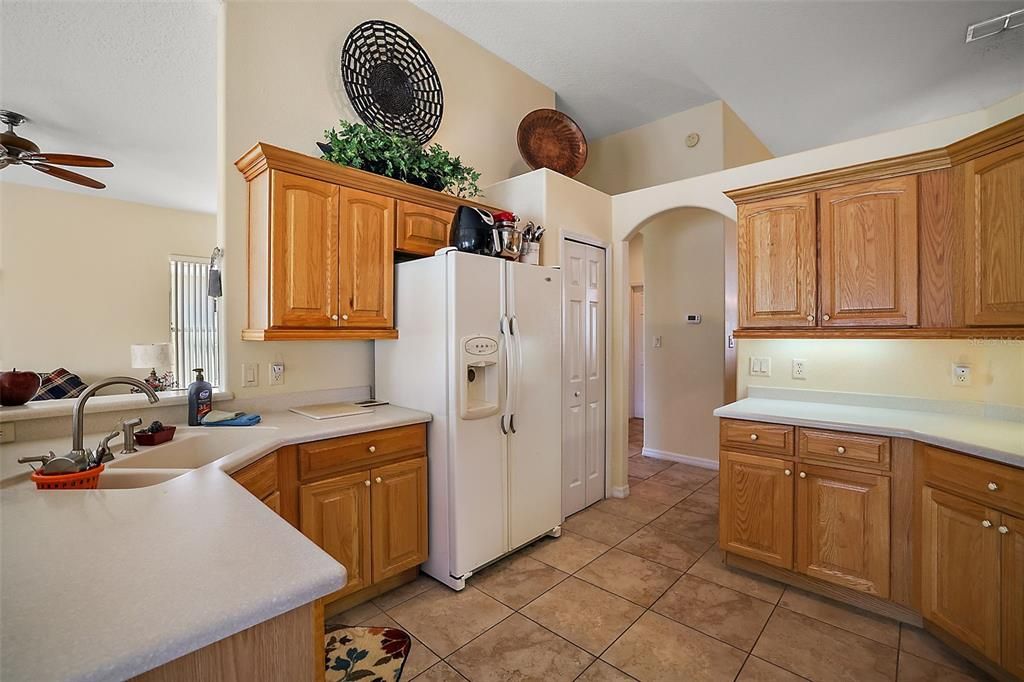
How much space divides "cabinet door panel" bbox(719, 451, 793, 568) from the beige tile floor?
0.20 metres

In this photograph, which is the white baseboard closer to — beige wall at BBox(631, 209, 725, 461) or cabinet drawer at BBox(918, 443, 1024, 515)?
beige wall at BBox(631, 209, 725, 461)

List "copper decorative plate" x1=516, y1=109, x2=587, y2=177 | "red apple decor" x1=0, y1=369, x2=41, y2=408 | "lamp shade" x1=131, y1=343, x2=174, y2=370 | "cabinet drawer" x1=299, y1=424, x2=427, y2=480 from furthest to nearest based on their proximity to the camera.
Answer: "lamp shade" x1=131, y1=343, x2=174, y2=370 < "copper decorative plate" x1=516, y1=109, x2=587, y2=177 < "cabinet drawer" x1=299, y1=424, x2=427, y2=480 < "red apple decor" x1=0, y1=369, x2=41, y2=408

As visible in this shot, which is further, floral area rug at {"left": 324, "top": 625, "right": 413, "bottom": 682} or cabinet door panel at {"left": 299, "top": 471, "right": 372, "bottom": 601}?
cabinet door panel at {"left": 299, "top": 471, "right": 372, "bottom": 601}

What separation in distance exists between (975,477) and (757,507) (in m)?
0.91

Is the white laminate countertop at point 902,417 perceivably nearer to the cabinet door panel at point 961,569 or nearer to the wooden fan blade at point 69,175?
the cabinet door panel at point 961,569

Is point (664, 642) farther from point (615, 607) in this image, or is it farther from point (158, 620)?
point (158, 620)

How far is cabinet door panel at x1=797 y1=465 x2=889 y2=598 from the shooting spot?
2.11m

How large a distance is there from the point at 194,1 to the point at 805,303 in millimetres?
3689

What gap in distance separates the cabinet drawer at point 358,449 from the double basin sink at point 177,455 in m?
0.22

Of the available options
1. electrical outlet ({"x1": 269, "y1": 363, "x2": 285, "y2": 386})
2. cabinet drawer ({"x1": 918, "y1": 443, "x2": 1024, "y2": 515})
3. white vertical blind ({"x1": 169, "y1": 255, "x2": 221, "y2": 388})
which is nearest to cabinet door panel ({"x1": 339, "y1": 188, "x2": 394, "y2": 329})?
electrical outlet ({"x1": 269, "y1": 363, "x2": 285, "y2": 386})

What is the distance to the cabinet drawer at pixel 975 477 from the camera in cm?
164

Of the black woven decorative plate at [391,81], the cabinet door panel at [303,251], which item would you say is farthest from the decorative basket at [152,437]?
the black woven decorative plate at [391,81]

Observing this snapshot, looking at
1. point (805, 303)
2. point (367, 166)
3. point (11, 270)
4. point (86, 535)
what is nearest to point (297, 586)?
point (86, 535)

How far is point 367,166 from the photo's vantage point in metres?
2.58
